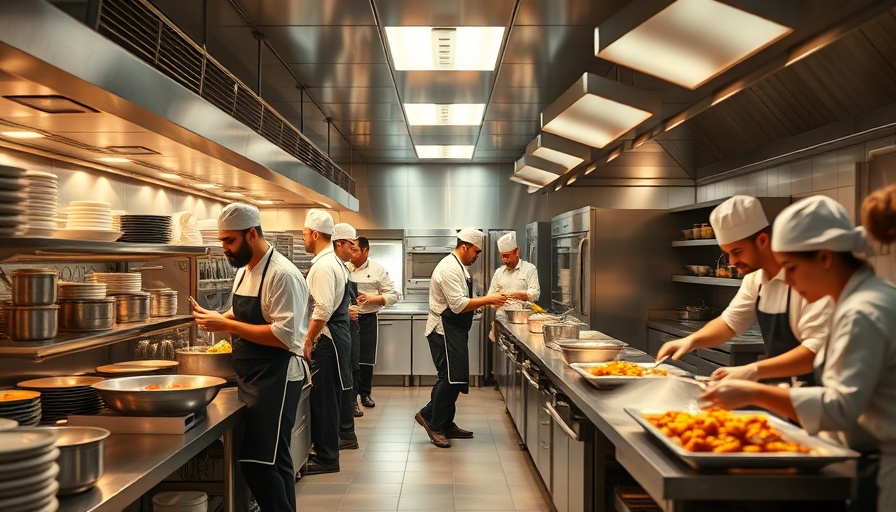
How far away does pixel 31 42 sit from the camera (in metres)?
1.99

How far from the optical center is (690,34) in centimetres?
302

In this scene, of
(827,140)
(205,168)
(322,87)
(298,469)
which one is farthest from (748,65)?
(298,469)

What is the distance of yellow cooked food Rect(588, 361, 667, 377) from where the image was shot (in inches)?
133

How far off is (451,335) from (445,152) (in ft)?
12.1

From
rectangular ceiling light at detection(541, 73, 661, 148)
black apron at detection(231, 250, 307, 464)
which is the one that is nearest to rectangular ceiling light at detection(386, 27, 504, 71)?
rectangular ceiling light at detection(541, 73, 661, 148)

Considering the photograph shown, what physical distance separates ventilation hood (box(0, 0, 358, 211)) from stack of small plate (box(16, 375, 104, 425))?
1102 millimetres

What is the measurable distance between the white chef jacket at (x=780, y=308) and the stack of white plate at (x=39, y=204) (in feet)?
8.88

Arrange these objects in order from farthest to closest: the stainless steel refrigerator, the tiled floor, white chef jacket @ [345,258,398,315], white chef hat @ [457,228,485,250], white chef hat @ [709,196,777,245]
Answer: white chef jacket @ [345,258,398,315]
the stainless steel refrigerator
white chef hat @ [457,228,485,250]
the tiled floor
white chef hat @ [709,196,777,245]

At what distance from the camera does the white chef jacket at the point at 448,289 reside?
6273mm

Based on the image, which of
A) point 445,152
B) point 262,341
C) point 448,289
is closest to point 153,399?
point 262,341

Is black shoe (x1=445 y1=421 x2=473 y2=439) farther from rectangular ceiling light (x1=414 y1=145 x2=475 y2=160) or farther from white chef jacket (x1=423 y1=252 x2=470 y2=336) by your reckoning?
rectangular ceiling light (x1=414 y1=145 x2=475 y2=160)

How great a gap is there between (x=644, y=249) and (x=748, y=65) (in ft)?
8.16

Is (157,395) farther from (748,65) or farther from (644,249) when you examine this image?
(644,249)

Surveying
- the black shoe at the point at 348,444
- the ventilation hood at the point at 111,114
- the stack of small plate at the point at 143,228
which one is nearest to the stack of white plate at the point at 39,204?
the ventilation hood at the point at 111,114
